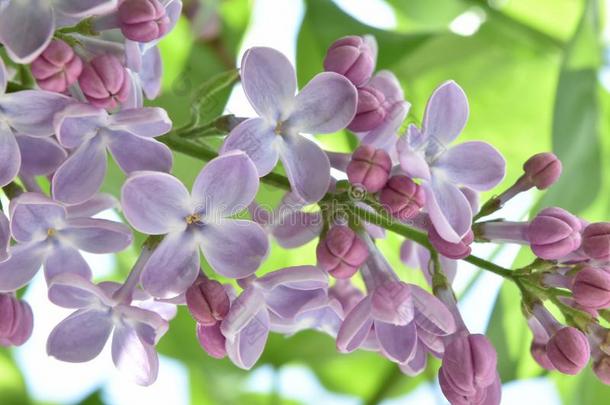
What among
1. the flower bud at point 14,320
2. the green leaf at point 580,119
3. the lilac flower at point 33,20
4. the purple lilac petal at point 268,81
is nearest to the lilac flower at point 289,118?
the purple lilac petal at point 268,81

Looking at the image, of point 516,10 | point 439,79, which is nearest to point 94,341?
point 439,79

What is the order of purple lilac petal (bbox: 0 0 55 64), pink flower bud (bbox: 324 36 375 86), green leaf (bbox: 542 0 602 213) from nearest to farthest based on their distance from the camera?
purple lilac petal (bbox: 0 0 55 64)
pink flower bud (bbox: 324 36 375 86)
green leaf (bbox: 542 0 602 213)

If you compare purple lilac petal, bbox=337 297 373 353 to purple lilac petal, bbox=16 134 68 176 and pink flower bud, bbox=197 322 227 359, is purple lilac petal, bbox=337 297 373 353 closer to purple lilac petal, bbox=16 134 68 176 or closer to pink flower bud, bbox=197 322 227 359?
pink flower bud, bbox=197 322 227 359

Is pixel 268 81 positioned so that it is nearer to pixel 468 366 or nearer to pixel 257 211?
pixel 257 211

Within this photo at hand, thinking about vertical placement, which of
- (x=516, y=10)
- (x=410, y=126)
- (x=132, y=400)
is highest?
(x=410, y=126)

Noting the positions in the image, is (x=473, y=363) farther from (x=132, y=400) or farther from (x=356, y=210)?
(x=132, y=400)

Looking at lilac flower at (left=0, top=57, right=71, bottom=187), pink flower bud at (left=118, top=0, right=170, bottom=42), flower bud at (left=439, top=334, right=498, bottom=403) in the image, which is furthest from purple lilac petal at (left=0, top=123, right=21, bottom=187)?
flower bud at (left=439, top=334, right=498, bottom=403)

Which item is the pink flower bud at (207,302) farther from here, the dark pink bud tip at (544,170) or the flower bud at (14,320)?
the dark pink bud tip at (544,170)
